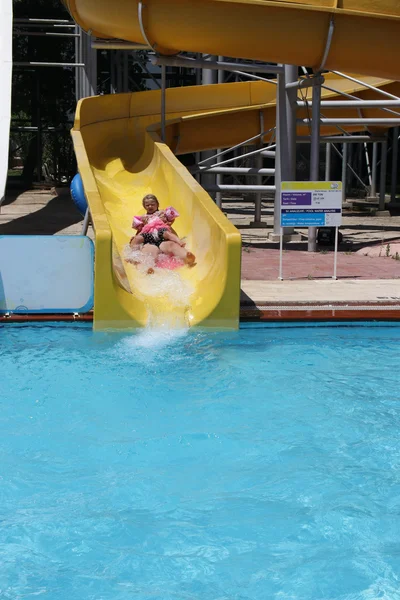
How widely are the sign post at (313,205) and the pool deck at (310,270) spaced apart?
440 millimetres

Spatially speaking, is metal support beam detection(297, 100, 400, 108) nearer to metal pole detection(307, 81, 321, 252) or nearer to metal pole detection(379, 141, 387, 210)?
metal pole detection(307, 81, 321, 252)

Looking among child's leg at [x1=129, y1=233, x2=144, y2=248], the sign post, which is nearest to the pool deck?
the sign post

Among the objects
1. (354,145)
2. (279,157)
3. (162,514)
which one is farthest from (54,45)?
(162,514)

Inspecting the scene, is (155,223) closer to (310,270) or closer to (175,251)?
(175,251)

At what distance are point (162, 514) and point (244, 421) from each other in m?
1.38

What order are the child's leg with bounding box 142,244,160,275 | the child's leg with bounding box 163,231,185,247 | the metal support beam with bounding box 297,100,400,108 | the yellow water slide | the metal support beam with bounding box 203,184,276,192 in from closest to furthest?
the yellow water slide, the child's leg with bounding box 142,244,160,275, the child's leg with bounding box 163,231,185,247, the metal support beam with bounding box 297,100,400,108, the metal support beam with bounding box 203,184,276,192

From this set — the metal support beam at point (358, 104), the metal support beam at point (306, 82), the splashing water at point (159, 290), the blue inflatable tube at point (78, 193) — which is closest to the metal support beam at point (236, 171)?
the metal support beam at point (358, 104)

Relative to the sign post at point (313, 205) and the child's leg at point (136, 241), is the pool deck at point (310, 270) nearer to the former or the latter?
the sign post at point (313, 205)

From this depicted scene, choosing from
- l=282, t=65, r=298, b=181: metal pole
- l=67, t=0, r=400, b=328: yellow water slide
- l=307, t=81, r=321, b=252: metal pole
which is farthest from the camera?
l=282, t=65, r=298, b=181: metal pole

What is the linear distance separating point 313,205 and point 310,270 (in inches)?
37.2

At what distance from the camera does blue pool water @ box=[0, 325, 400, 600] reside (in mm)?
3527

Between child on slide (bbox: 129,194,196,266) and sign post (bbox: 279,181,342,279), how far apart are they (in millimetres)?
1157

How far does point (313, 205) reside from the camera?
29.5ft

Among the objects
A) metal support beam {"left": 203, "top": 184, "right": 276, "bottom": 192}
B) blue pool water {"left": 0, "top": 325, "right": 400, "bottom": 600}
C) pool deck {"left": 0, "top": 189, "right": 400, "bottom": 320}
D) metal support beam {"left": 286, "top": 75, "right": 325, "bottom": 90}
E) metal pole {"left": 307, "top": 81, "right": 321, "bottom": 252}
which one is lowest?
blue pool water {"left": 0, "top": 325, "right": 400, "bottom": 600}
